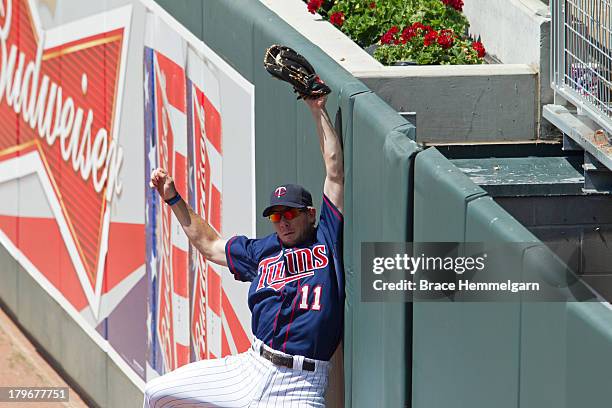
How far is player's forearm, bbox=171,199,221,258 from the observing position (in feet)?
18.0

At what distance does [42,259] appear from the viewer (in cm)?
935

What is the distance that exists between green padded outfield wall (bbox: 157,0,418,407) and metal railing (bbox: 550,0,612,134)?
1449mm

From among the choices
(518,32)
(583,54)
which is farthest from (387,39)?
(583,54)

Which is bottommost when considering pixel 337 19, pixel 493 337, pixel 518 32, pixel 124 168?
pixel 493 337

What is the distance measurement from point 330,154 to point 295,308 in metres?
0.59

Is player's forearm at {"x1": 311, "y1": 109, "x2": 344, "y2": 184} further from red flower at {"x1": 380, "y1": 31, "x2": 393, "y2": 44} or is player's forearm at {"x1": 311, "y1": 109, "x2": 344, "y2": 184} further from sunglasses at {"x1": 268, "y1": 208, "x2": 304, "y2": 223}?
red flower at {"x1": 380, "y1": 31, "x2": 393, "y2": 44}

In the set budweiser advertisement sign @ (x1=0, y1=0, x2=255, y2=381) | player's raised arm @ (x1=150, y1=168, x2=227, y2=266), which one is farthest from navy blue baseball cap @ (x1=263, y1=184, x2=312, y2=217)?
budweiser advertisement sign @ (x1=0, y1=0, x2=255, y2=381)

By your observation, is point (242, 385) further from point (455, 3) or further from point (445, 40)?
point (455, 3)

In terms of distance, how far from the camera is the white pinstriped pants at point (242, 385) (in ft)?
15.8

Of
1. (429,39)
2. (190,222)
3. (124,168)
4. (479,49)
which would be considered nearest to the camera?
(190,222)

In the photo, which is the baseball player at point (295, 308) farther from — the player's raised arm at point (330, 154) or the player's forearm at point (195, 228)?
the player's forearm at point (195, 228)

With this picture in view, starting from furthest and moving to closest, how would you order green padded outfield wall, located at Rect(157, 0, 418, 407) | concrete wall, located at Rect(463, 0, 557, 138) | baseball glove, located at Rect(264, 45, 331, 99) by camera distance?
concrete wall, located at Rect(463, 0, 557, 138) < baseball glove, located at Rect(264, 45, 331, 99) < green padded outfield wall, located at Rect(157, 0, 418, 407)

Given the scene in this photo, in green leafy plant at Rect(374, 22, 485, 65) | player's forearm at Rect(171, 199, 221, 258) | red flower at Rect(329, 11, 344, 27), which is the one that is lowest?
player's forearm at Rect(171, 199, 221, 258)

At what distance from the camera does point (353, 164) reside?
4715 millimetres
